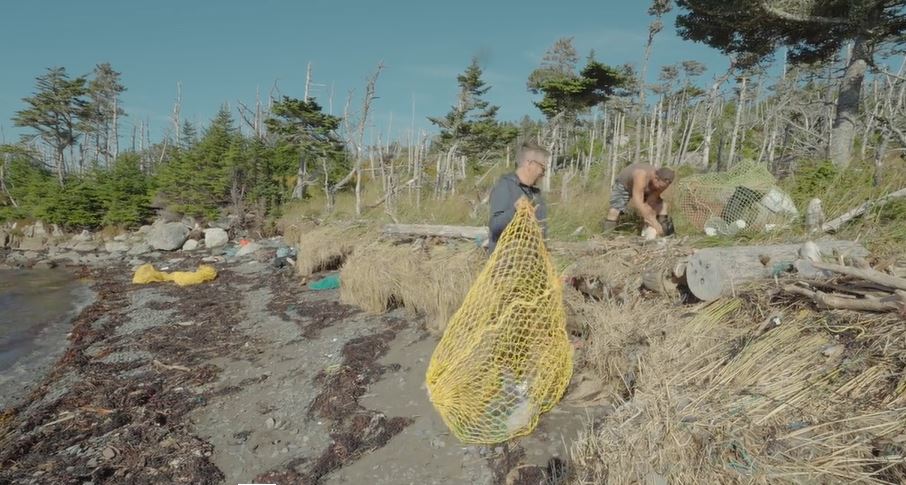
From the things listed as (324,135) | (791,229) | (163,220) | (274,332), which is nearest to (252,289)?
(274,332)

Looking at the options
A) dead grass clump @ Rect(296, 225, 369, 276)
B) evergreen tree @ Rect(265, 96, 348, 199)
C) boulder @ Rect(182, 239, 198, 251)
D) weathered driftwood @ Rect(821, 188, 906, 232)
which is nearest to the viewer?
weathered driftwood @ Rect(821, 188, 906, 232)

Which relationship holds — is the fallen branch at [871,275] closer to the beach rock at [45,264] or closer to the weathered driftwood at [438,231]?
the weathered driftwood at [438,231]

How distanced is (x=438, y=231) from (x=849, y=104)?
24.2 ft

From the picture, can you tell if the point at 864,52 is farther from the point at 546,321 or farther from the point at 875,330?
the point at 546,321

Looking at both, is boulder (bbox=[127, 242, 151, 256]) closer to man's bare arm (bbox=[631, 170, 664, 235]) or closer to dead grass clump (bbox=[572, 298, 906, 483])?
man's bare arm (bbox=[631, 170, 664, 235])

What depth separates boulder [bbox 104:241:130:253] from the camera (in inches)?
682

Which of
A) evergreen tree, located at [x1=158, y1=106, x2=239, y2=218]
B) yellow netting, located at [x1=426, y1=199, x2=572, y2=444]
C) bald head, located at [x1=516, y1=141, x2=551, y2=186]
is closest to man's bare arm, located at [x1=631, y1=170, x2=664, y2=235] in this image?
bald head, located at [x1=516, y1=141, x2=551, y2=186]

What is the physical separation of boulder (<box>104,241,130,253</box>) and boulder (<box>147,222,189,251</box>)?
86 centimetres

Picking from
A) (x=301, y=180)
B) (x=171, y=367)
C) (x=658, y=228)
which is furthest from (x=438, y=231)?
(x=301, y=180)

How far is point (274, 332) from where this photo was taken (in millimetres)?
6934

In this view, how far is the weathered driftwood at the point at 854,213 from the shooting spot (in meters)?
4.84

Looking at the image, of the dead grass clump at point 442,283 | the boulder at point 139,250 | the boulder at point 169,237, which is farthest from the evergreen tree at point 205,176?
the dead grass clump at point 442,283

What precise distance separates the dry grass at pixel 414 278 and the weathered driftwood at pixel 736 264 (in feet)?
8.45

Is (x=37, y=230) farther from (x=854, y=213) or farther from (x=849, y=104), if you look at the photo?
(x=849, y=104)
